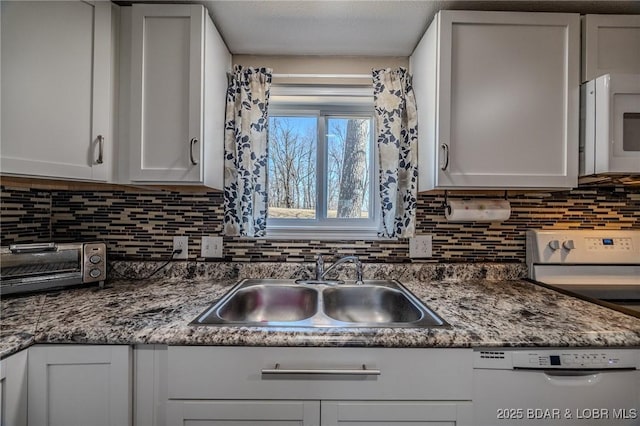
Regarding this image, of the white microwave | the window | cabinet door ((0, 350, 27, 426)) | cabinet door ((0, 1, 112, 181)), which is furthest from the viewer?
the window

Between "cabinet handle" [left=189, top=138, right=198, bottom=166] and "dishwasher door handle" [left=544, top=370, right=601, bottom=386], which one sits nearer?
"dishwasher door handle" [left=544, top=370, right=601, bottom=386]

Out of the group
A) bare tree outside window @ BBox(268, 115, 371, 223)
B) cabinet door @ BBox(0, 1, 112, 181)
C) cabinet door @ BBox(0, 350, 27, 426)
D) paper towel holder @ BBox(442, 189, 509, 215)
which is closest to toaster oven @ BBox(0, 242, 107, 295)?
cabinet door @ BBox(0, 1, 112, 181)

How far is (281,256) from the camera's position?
1518 millimetres

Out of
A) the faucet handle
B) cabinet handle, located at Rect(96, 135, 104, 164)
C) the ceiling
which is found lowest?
the faucet handle

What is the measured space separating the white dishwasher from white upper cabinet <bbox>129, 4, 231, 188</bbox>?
123 cm

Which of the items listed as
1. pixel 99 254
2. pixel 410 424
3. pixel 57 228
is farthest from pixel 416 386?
pixel 57 228

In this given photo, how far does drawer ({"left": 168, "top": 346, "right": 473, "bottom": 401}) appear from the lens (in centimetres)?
85

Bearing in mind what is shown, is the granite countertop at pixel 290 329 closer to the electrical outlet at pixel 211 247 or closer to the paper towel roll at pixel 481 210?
the electrical outlet at pixel 211 247

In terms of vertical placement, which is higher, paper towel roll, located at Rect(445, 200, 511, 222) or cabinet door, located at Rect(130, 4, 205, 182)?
cabinet door, located at Rect(130, 4, 205, 182)

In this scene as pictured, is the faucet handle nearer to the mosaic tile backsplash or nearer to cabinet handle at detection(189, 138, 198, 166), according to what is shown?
the mosaic tile backsplash

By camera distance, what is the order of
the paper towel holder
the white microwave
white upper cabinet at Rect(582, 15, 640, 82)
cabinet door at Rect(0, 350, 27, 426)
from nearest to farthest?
cabinet door at Rect(0, 350, 27, 426) → the white microwave → white upper cabinet at Rect(582, 15, 640, 82) → the paper towel holder

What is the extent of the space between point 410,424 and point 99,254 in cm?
141

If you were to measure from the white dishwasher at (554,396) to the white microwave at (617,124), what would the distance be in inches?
26.1

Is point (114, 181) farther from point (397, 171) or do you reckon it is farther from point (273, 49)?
point (397, 171)
